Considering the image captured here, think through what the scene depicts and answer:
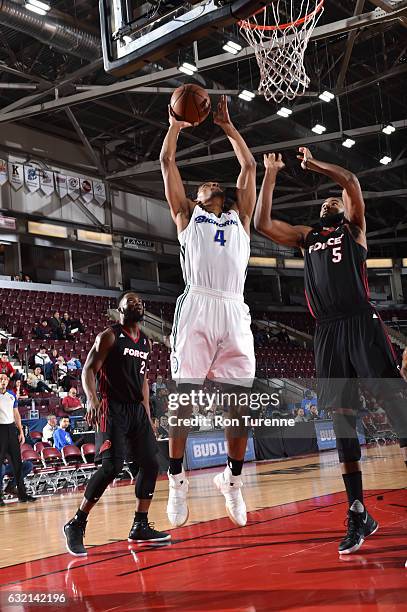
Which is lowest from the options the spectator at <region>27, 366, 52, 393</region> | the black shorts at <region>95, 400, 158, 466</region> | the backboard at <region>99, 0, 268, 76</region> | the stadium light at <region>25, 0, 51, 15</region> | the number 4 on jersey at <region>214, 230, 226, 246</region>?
the black shorts at <region>95, 400, 158, 466</region>

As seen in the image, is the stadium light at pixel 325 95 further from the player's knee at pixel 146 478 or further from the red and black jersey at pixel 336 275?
the player's knee at pixel 146 478

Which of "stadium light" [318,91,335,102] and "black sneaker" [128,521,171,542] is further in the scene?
"stadium light" [318,91,335,102]

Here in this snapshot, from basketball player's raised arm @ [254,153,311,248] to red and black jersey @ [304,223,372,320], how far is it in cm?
17

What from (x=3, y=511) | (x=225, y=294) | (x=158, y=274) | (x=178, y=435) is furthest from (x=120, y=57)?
(x=158, y=274)

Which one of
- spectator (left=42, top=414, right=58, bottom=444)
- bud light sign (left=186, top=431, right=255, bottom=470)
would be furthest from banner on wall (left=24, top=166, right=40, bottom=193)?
spectator (left=42, top=414, right=58, bottom=444)

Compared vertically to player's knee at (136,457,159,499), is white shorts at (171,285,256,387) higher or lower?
higher

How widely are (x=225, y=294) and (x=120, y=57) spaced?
2.40 m

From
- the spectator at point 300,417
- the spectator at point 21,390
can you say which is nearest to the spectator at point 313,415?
the spectator at point 300,417

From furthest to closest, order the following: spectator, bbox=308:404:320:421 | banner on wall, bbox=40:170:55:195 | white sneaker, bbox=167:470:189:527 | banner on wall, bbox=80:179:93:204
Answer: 1. banner on wall, bbox=80:179:93:204
2. banner on wall, bbox=40:170:55:195
3. spectator, bbox=308:404:320:421
4. white sneaker, bbox=167:470:189:527

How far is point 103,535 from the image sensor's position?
262 inches

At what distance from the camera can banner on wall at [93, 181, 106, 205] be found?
26.5 meters

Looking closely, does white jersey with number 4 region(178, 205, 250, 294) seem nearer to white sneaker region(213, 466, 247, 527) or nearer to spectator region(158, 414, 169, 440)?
white sneaker region(213, 466, 247, 527)

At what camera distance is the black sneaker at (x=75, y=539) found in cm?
550

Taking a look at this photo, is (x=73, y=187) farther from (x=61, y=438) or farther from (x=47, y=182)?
(x=61, y=438)
